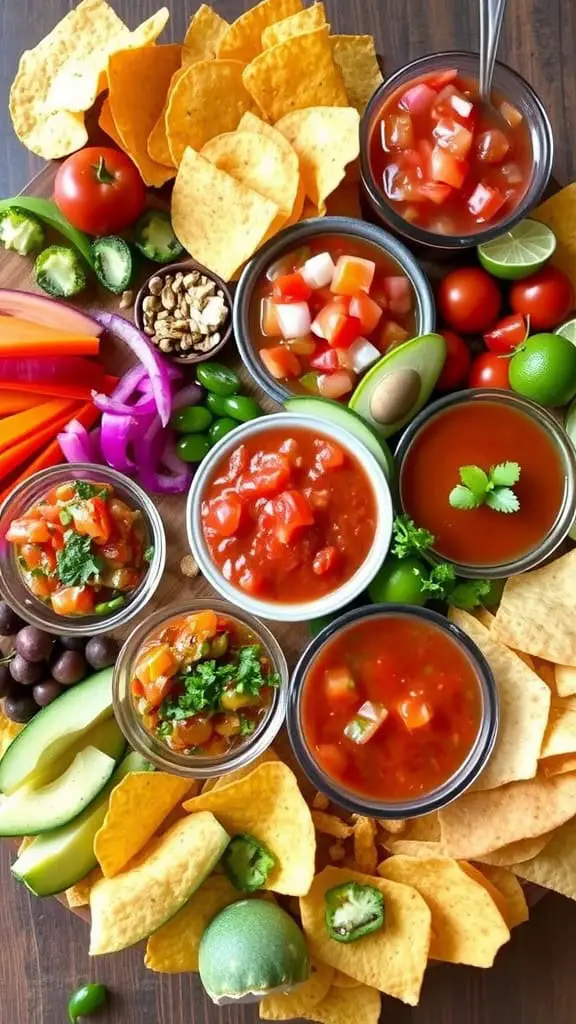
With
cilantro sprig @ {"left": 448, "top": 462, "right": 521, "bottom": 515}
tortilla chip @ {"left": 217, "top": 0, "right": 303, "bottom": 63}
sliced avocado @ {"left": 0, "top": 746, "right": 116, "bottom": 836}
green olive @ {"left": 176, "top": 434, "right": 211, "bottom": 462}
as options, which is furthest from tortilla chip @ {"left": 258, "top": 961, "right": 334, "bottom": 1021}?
tortilla chip @ {"left": 217, "top": 0, "right": 303, "bottom": 63}

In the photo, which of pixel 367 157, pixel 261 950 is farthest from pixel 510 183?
pixel 261 950

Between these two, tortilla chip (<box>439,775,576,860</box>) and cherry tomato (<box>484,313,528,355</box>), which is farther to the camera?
cherry tomato (<box>484,313,528,355</box>)

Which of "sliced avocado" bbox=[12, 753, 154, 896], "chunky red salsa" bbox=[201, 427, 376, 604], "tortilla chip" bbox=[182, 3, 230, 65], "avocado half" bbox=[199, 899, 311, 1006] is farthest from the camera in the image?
"tortilla chip" bbox=[182, 3, 230, 65]

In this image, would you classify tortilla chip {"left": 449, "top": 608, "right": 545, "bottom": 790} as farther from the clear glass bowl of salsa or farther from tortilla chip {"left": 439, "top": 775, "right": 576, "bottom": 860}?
the clear glass bowl of salsa

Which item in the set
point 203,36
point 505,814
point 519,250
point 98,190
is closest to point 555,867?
point 505,814

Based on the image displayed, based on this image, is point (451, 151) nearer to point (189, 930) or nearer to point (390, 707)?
point (390, 707)

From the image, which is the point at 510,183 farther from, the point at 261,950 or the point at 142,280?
the point at 261,950
